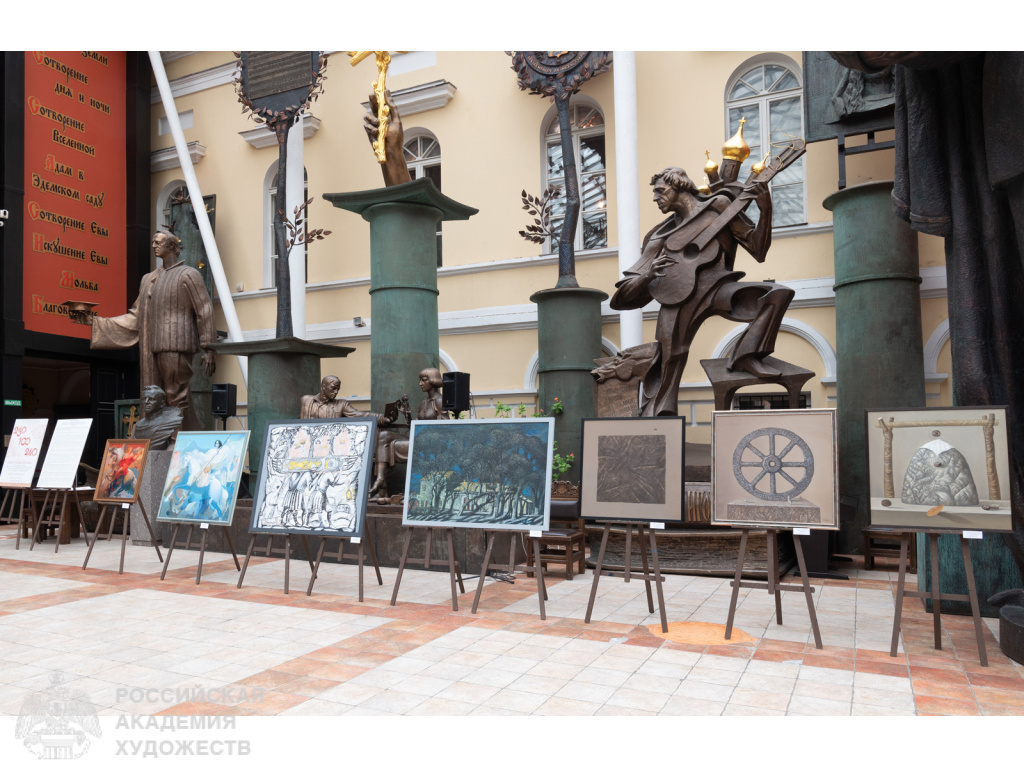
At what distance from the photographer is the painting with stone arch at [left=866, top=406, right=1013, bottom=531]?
4.19 meters

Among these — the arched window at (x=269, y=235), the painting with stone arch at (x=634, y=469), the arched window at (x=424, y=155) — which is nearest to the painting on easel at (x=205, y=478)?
the painting with stone arch at (x=634, y=469)

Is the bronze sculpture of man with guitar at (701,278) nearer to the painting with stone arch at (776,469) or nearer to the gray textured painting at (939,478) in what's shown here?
the painting with stone arch at (776,469)

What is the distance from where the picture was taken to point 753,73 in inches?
443

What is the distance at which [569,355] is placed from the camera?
35.0 ft

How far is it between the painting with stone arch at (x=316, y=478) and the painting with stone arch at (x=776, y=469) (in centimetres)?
278

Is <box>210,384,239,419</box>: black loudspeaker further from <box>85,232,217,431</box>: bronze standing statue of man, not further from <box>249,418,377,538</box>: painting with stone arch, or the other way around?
<box>249,418,377,538</box>: painting with stone arch

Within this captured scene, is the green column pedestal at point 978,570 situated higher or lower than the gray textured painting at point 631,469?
lower

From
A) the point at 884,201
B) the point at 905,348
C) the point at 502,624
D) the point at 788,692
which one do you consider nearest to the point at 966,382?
the point at 788,692

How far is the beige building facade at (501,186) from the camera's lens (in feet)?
34.4

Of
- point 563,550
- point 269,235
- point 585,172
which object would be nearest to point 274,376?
point 563,550

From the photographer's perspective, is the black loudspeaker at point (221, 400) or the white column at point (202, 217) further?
the white column at point (202, 217)

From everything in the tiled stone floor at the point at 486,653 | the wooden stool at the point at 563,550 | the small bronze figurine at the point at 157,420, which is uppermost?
the small bronze figurine at the point at 157,420

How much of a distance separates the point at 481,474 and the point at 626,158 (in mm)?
7157

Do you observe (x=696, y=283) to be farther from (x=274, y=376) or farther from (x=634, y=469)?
(x=274, y=376)
